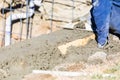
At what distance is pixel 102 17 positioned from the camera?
7.39m

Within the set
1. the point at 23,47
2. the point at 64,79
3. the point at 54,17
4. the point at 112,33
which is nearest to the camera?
the point at 64,79

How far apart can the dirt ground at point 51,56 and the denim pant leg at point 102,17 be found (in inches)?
6.3

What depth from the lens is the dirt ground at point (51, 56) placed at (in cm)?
616

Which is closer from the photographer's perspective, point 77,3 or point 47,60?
point 47,60

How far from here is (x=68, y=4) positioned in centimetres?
945

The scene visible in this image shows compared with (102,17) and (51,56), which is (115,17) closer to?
(102,17)

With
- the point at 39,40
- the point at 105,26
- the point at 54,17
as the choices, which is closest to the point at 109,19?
the point at 105,26

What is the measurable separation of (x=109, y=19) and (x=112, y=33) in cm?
32

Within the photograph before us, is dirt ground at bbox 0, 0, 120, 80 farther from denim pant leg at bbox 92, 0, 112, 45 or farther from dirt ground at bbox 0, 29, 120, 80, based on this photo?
denim pant leg at bbox 92, 0, 112, 45

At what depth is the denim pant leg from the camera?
289 inches

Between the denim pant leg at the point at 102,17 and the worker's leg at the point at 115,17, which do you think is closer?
the denim pant leg at the point at 102,17

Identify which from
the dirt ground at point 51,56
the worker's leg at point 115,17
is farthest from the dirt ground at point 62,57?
the worker's leg at point 115,17

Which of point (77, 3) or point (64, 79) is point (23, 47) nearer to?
point (64, 79)

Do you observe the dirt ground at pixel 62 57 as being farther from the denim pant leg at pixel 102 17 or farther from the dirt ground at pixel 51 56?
the denim pant leg at pixel 102 17
